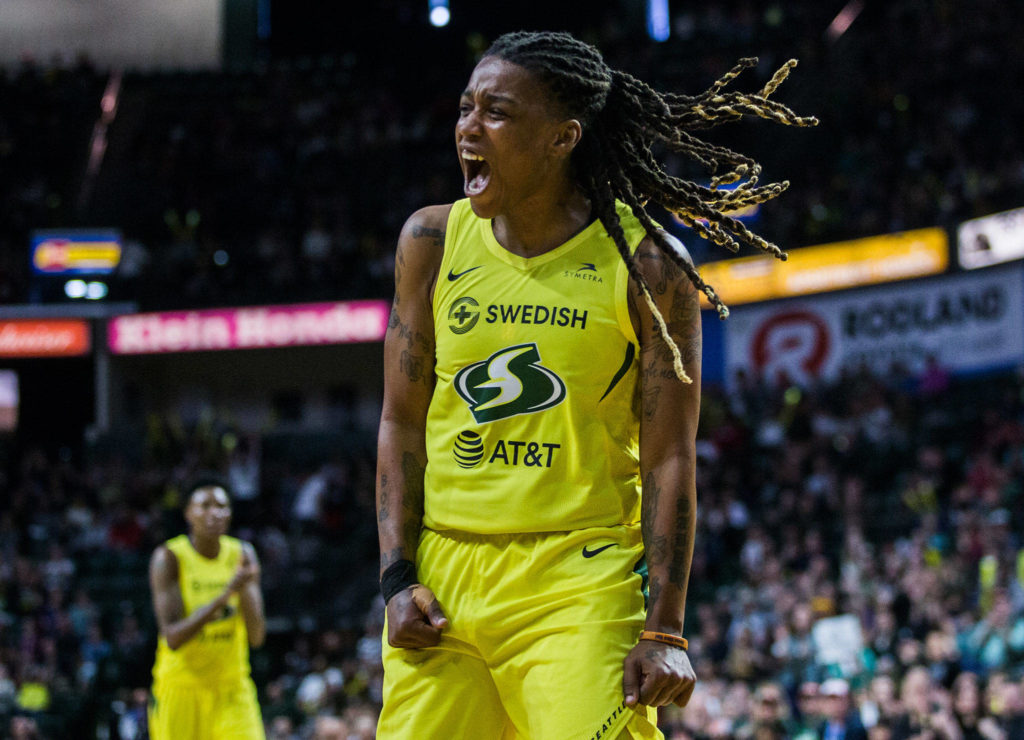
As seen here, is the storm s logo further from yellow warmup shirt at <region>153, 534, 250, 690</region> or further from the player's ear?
yellow warmup shirt at <region>153, 534, 250, 690</region>

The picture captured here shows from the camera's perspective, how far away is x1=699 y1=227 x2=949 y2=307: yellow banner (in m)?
18.2

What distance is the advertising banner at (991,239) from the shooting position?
16938 millimetres

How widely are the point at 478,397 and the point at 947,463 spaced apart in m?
12.3

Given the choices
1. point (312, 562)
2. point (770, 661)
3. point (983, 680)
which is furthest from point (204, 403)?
point (983, 680)

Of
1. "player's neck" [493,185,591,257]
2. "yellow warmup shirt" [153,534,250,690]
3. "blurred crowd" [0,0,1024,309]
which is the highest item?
"blurred crowd" [0,0,1024,309]

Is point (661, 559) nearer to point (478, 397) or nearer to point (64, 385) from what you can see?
point (478, 397)

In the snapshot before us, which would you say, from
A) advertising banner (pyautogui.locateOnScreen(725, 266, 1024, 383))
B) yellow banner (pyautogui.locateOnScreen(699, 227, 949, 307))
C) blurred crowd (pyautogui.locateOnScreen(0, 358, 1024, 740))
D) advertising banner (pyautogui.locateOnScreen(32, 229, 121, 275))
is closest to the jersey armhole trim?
blurred crowd (pyautogui.locateOnScreen(0, 358, 1024, 740))

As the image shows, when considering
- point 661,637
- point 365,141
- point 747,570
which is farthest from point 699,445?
point 661,637

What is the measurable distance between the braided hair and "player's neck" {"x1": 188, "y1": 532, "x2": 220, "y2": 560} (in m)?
4.32

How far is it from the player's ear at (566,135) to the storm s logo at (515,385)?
1.57ft

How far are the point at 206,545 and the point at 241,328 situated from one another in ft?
52.0

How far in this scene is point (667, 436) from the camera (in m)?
2.94

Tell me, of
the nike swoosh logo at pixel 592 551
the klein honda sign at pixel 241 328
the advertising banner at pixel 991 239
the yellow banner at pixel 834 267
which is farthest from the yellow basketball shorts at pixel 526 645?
the klein honda sign at pixel 241 328

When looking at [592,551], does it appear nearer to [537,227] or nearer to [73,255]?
[537,227]
